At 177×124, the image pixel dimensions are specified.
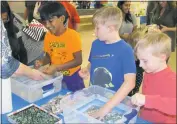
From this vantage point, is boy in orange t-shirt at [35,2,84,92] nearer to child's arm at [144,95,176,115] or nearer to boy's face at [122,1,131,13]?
child's arm at [144,95,176,115]

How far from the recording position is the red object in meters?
0.85

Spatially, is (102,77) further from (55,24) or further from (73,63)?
(55,24)

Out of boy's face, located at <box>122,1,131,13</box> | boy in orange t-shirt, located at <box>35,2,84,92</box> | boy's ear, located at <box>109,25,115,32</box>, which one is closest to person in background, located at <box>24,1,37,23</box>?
boy's face, located at <box>122,1,131,13</box>

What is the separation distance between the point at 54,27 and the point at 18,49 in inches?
21.0

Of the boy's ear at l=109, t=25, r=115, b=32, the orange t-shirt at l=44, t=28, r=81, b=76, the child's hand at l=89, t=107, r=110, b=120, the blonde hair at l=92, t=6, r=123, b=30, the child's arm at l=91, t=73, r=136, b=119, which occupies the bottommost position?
the child's hand at l=89, t=107, r=110, b=120

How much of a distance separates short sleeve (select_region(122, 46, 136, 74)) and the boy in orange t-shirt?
1.43 feet

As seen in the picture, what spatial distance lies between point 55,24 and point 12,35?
0.52m

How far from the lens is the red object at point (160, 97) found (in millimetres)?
855

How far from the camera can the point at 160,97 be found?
2.86 feet

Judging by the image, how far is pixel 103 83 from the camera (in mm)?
1220

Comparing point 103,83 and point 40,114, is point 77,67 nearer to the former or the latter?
point 103,83

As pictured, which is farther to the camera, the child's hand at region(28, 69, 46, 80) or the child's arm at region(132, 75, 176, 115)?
the child's hand at region(28, 69, 46, 80)

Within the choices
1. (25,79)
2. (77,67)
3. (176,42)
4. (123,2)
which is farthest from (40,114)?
(123,2)

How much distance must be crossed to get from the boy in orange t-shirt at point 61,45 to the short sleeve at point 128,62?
44 centimetres
